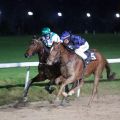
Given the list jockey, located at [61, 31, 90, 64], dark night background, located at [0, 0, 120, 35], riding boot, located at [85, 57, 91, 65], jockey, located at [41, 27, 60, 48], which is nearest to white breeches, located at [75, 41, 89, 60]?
Answer: jockey, located at [61, 31, 90, 64]

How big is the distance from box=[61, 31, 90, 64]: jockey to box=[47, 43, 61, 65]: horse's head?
1.55 ft

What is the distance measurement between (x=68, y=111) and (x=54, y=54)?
1.15m

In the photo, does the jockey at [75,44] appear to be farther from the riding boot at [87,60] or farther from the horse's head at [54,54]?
the horse's head at [54,54]

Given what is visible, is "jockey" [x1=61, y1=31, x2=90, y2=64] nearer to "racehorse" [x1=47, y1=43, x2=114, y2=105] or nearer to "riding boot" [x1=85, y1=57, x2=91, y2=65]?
"riding boot" [x1=85, y1=57, x2=91, y2=65]

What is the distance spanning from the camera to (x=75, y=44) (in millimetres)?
9961

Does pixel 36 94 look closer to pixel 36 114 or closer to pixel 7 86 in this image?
pixel 7 86

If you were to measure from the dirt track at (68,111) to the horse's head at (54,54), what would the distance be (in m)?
0.94

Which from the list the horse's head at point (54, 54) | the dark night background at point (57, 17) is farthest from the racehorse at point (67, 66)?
the dark night background at point (57, 17)

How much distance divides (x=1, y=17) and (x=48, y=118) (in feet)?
125

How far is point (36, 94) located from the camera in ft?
36.1

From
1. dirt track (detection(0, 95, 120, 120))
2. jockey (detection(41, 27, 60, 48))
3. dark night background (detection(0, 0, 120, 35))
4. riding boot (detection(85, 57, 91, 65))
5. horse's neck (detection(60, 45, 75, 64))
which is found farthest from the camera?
dark night background (detection(0, 0, 120, 35))

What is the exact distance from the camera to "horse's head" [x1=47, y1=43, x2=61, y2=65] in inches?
351

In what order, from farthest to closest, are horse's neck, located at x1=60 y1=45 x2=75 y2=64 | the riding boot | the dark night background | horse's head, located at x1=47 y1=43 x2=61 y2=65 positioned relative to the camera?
the dark night background → the riding boot → horse's neck, located at x1=60 y1=45 x2=75 y2=64 → horse's head, located at x1=47 y1=43 x2=61 y2=65

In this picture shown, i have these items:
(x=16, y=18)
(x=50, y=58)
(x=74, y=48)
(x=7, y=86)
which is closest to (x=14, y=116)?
(x=50, y=58)
